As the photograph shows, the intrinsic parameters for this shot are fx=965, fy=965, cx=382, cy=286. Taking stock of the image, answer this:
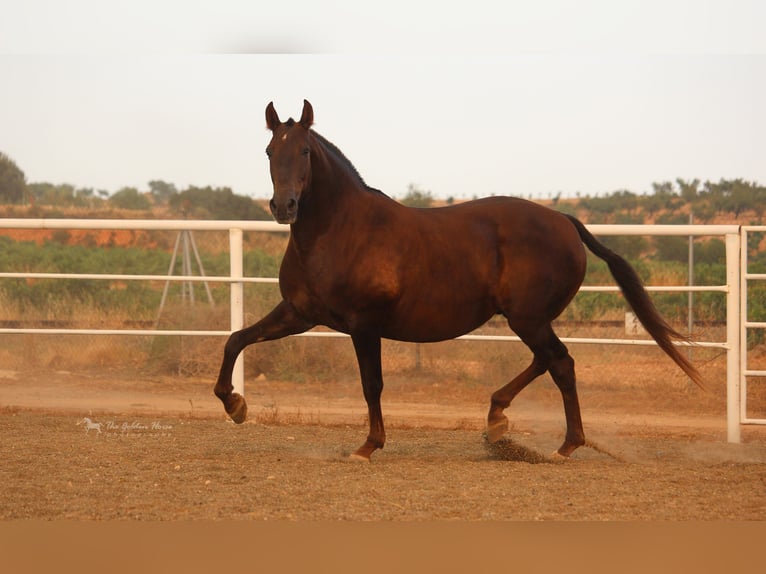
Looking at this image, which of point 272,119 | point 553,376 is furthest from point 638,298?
point 272,119

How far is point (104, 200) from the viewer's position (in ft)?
144

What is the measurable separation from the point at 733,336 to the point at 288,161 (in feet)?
12.4

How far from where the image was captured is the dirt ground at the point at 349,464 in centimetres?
455

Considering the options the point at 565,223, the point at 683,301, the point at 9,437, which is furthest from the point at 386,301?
the point at 683,301

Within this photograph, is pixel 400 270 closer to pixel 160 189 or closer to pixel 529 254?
pixel 529 254

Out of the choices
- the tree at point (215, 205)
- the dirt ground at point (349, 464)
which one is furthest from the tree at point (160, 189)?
the dirt ground at point (349, 464)

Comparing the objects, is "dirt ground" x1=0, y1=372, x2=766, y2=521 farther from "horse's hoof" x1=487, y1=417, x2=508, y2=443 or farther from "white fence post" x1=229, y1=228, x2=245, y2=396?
"white fence post" x1=229, y1=228, x2=245, y2=396

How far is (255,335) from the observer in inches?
235

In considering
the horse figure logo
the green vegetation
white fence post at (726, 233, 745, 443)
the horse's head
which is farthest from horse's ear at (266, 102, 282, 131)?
the green vegetation

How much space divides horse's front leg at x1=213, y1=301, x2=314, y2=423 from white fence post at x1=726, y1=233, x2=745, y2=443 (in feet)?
10.7

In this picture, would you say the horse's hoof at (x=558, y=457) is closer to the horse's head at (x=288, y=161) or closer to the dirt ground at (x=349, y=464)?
the dirt ground at (x=349, y=464)

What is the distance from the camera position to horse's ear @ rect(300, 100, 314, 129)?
554 centimetres

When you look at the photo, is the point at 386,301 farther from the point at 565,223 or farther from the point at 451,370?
the point at 451,370

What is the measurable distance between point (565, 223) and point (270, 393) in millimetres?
5182
